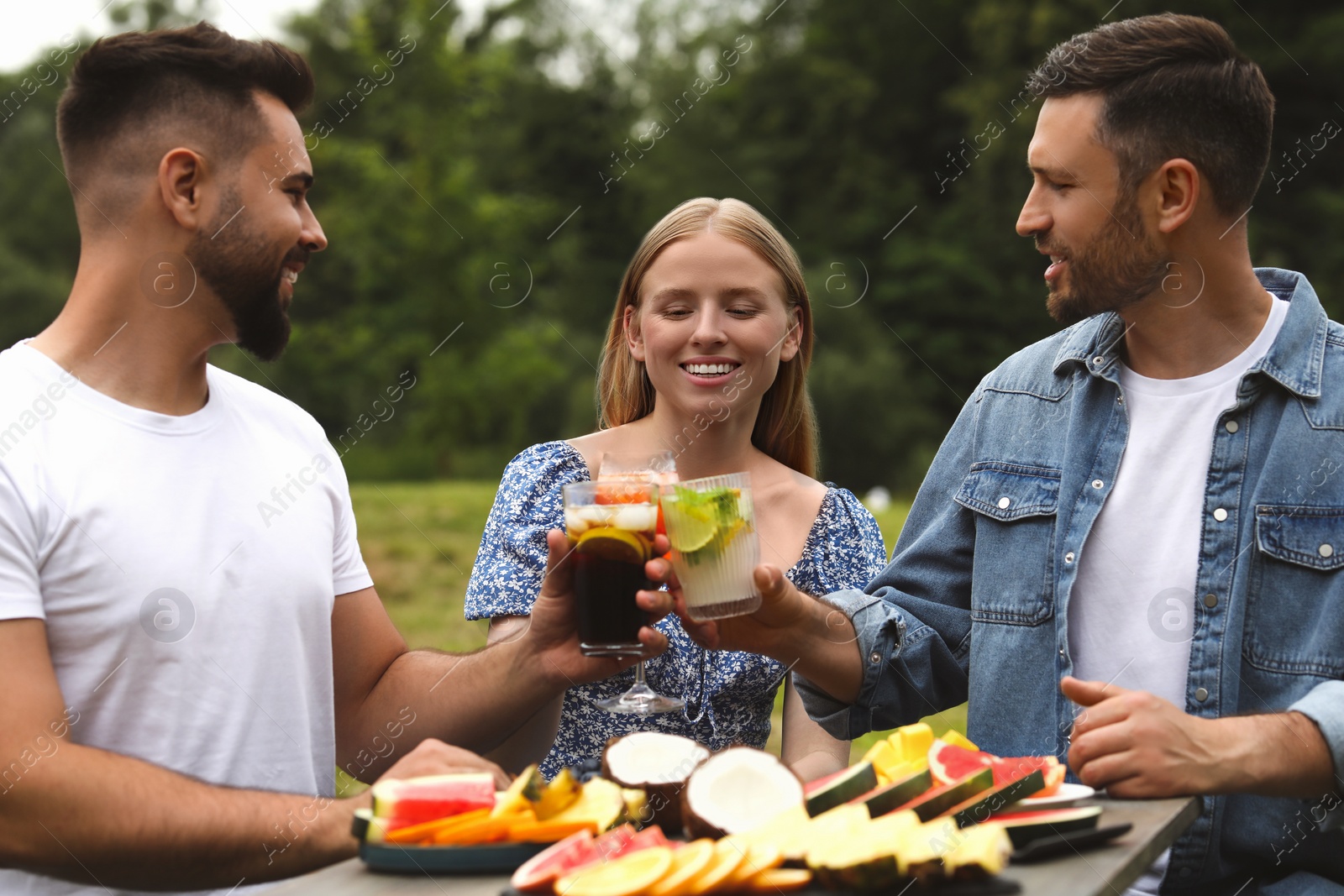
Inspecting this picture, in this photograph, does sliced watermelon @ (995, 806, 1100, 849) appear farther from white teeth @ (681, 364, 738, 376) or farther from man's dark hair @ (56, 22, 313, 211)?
man's dark hair @ (56, 22, 313, 211)

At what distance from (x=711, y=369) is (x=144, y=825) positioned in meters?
2.07

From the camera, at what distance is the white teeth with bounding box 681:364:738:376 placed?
387 cm

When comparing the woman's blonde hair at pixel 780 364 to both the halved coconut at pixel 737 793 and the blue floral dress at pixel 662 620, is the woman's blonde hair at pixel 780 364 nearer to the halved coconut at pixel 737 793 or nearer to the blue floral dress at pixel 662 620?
the blue floral dress at pixel 662 620

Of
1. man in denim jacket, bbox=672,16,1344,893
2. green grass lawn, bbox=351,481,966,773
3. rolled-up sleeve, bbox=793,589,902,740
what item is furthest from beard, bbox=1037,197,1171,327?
green grass lawn, bbox=351,481,966,773

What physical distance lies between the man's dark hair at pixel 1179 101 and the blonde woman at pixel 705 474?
1.07 meters

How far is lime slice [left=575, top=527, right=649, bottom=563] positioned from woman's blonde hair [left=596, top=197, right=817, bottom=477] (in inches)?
55.6

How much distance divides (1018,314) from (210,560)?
83.8 ft

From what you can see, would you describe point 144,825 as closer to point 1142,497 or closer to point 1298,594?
point 1142,497

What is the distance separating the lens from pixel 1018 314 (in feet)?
88.0

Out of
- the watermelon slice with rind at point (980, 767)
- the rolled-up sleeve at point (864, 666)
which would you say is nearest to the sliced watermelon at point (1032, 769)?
the watermelon slice with rind at point (980, 767)

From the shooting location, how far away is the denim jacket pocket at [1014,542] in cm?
329

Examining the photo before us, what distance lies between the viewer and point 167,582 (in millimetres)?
2787

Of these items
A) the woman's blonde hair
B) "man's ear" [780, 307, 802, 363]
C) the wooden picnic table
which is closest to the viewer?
the wooden picnic table

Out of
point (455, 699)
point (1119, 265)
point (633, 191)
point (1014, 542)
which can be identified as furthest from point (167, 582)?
point (633, 191)
